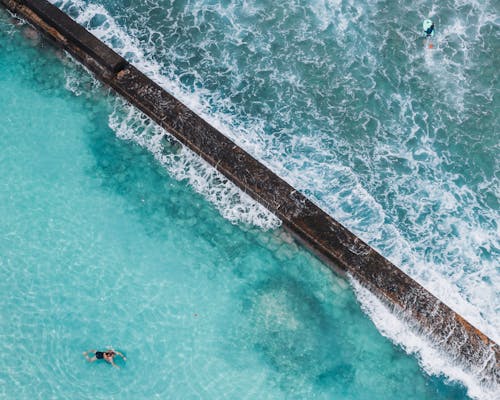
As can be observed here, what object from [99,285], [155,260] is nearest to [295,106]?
[155,260]

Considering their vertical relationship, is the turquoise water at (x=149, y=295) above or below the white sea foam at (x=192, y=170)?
below

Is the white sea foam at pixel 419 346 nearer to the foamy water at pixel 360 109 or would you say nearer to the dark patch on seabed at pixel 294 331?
the foamy water at pixel 360 109

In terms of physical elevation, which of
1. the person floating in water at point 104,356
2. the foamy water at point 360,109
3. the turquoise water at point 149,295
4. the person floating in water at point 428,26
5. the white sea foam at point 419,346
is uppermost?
the person floating in water at point 428,26

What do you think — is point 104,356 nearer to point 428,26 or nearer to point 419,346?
point 419,346

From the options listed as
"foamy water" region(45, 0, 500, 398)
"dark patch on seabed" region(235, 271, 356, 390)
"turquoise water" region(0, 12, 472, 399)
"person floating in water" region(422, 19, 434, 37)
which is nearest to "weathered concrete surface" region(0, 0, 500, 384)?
"foamy water" region(45, 0, 500, 398)

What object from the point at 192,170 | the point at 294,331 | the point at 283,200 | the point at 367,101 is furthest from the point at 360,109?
the point at 294,331

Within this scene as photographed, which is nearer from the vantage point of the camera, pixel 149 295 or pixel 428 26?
pixel 149 295

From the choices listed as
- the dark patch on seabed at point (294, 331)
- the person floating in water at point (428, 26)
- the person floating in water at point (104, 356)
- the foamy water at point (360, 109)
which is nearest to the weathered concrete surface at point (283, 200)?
the foamy water at point (360, 109)
